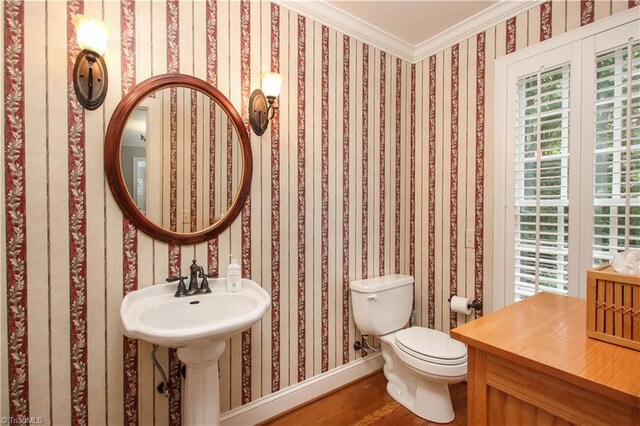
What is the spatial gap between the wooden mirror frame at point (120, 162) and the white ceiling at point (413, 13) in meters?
1.06

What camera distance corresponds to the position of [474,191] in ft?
7.24

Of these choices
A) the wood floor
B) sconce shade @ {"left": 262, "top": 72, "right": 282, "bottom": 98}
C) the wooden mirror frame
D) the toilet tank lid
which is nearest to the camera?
the wooden mirror frame

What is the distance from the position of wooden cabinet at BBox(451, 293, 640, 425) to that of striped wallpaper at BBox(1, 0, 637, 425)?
1197 millimetres

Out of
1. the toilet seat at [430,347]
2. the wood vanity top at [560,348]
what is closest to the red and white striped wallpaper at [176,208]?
the toilet seat at [430,347]

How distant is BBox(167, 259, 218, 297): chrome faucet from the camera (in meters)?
1.51

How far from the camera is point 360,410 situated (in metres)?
1.94

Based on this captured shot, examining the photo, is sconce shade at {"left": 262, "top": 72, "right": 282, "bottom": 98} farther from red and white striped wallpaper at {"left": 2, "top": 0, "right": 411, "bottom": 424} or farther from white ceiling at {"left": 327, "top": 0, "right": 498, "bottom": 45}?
white ceiling at {"left": 327, "top": 0, "right": 498, "bottom": 45}

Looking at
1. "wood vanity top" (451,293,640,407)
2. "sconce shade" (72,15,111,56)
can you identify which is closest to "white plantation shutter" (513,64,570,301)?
"wood vanity top" (451,293,640,407)

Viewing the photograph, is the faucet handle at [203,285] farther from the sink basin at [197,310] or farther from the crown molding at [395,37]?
the crown molding at [395,37]

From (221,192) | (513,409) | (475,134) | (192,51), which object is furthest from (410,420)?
(192,51)

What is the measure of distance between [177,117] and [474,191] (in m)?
1.98

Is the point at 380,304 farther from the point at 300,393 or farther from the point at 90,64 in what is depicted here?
the point at 90,64

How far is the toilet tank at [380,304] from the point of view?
211 centimetres

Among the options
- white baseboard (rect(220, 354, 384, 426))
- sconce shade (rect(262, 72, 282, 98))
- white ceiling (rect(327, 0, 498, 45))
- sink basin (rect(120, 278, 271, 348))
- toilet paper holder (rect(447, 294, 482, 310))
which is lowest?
white baseboard (rect(220, 354, 384, 426))
